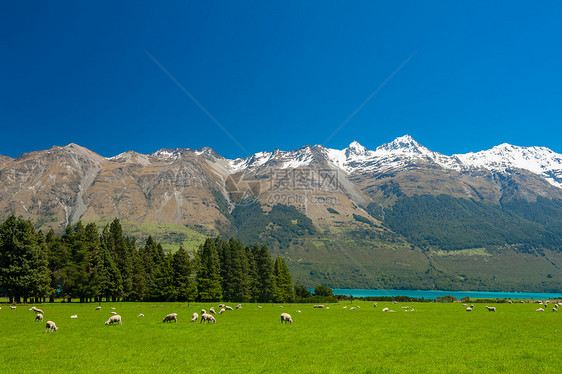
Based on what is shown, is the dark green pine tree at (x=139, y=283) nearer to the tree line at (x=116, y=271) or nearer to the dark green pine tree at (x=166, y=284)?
the tree line at (x=116, y=271)

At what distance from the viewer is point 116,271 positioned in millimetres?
86125

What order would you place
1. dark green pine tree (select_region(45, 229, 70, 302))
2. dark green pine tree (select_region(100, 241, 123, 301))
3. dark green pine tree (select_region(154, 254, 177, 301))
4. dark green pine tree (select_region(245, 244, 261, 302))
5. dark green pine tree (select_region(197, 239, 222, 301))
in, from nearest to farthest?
dark green pine tree (select_region(45, 229, 70, 302)), dark green pine tree (select_region(154, 254, 177, 301)), dark green pine tree (select_region(100, 241, 123, 301)), dark green pine tree (select_region(197, 239, 222, 301)), dark green pine tree (select_region(245, 244, 261, 302))

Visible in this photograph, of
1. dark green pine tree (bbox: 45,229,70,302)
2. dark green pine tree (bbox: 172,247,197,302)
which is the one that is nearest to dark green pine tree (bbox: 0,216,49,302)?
dark green pine tree (bbox: 45,229,70,302)

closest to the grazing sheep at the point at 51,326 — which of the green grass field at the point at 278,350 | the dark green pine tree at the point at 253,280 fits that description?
the green grass field at the point at 278,350

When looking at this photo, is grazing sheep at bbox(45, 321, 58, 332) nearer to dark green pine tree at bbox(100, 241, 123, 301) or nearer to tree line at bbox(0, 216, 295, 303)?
tree line at bbox(0, 216, 295, 303)

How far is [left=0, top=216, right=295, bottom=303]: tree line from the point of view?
66.4 meters

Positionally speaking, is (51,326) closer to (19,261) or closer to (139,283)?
(19,261)

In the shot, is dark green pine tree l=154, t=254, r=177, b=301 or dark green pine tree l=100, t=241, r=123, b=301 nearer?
dark green pine tree l=154, t=254, r=177, b=301

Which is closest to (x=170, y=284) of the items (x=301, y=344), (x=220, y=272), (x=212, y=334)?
(x=220, y=272)

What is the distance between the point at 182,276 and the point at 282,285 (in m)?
31.0

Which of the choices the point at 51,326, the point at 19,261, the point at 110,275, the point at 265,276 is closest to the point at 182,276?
the point at 110,275

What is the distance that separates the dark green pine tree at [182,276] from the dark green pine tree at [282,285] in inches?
1033

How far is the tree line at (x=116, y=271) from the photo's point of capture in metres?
66.4

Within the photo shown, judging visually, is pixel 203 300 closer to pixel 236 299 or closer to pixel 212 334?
pixel 236 299
